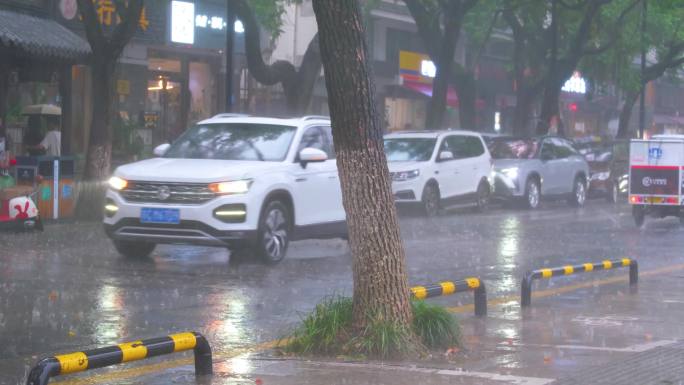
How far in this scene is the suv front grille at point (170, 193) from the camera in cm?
1361

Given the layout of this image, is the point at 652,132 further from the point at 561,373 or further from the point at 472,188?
the point at 561,373

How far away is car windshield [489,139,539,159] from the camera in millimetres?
28188

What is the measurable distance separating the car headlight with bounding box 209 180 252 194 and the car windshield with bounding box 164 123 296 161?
3.15 ft

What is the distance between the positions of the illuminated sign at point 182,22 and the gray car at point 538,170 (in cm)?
852

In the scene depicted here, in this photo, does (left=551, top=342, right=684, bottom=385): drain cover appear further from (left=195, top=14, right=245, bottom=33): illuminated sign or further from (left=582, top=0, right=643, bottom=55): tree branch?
(left=582, top=0, right=643, bottom=55): tree branch

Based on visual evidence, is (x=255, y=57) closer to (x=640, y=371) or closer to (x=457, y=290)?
(x=457, y=290)

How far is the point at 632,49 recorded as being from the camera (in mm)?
37219

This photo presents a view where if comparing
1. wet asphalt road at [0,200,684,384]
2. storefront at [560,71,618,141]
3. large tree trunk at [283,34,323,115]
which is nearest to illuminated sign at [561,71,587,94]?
storefront at [560,71,618,141]

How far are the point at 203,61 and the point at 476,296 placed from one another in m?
23.3

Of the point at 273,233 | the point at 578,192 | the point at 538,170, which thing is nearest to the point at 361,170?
the point at 273,233

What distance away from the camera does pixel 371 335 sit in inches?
321

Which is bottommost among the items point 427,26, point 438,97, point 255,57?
point 438,97

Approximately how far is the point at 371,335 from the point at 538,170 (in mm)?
20345

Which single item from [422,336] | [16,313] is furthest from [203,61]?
[422,336]
